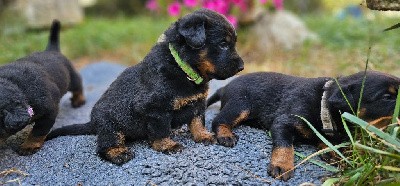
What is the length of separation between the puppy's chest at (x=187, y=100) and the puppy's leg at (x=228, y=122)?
33cm

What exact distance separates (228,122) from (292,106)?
634 mm

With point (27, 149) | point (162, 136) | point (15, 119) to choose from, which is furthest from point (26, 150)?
point (162, 136)

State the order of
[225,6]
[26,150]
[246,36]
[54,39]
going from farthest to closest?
[246,36] → [225,6] → [54,39] → [26,150]

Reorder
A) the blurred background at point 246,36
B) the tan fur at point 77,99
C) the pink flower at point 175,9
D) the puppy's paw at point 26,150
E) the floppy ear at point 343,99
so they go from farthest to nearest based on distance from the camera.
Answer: the pink flower at point 175,9 → the blurred background at point 246,36 → the tan fur at point 77,99 → the puppy's paw at point 26,150 → the floppy ear at point 343,99

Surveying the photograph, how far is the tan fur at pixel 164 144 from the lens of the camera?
4.37m

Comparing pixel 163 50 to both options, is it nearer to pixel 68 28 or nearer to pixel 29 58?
pixel 29 58

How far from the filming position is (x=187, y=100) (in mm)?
4418

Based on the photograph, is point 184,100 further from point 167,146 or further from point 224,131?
point 224,131


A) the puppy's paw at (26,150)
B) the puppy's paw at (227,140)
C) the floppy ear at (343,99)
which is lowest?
the puppy's paw at (26,150)

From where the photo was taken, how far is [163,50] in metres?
4.45

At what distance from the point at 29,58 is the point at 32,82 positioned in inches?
A: 34.7

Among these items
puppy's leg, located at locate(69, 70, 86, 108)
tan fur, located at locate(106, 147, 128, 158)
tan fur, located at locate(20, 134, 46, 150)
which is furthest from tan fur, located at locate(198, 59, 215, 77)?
puppy's leg, located at locate(69, 70, 86, 108)

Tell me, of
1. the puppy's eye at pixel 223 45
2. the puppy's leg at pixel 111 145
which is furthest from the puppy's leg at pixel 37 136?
the puppy's eye at pixel 223 45

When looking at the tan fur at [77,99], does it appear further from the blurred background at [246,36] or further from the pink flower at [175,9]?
the pink flower at [175,9]
